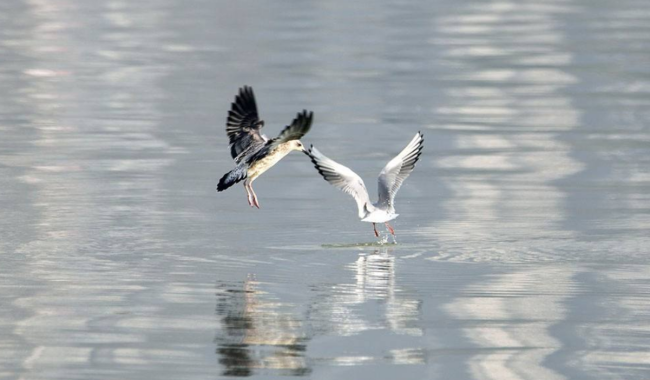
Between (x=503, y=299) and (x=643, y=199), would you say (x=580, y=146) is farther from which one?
(x=503, y=299)

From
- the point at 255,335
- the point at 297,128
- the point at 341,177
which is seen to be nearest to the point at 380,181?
the point at 341,177

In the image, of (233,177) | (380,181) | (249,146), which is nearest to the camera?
(380,181)

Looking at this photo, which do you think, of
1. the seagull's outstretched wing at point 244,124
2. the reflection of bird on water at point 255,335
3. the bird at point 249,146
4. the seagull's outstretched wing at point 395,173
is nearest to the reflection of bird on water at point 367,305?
the reflection of bird on water at point 255,335

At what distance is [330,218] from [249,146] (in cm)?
98

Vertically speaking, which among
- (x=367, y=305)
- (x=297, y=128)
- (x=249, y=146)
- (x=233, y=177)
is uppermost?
(x=297, y=128)

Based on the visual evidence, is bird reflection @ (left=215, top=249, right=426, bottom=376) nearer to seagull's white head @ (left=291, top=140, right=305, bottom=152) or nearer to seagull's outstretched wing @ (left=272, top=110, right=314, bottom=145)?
seagull's outstretched wing @ (left=272, top=110, right=314, bottom=145)

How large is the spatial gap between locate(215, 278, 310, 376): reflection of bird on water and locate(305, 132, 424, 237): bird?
6.40 ft

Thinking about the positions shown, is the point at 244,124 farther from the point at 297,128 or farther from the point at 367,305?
the point at 367,305

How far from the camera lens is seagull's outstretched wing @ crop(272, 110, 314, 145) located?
12156mm

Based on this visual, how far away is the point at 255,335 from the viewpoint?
29.9ft

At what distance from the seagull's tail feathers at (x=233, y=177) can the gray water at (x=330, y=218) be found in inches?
14.8

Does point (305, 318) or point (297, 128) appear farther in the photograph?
point (297, 128)

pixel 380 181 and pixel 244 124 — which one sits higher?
pixel 244 124

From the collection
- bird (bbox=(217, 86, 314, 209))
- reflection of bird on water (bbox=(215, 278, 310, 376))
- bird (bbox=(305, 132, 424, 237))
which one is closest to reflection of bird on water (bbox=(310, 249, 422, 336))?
reflection of bird on water (bbox=(215, 278, 310, 376))
